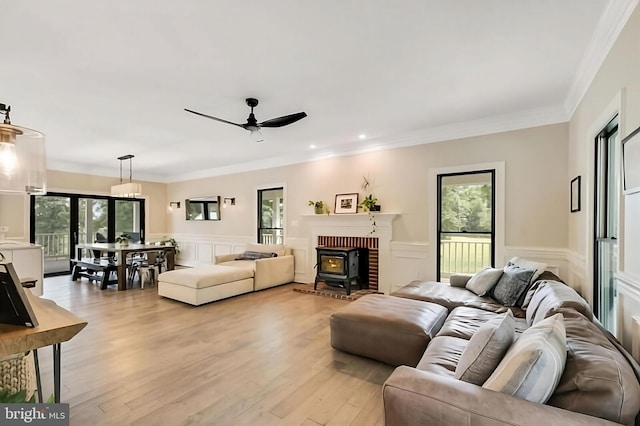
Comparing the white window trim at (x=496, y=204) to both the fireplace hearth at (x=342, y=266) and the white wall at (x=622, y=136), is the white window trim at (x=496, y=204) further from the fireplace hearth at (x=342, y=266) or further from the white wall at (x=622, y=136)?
the fireplace hearth at (x=342, y=266)

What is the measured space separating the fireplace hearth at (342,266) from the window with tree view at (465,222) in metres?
1.38

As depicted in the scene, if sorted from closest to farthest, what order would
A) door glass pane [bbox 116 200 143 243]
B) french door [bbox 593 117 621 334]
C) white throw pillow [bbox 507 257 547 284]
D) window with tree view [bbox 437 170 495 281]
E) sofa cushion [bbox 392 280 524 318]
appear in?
french door [bbox 593 117 621 334] < sofa cushion [bbox 392 280 524 318] < white throw pillow [bbox 507 257 547 284] < window with tree view [bbox 437 170 495 281] < door glass pane [bbox 116 200 143 243]

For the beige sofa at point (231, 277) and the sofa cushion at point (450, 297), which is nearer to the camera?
the sofa cushion at point (450, 297)

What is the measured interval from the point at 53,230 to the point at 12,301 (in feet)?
25.4

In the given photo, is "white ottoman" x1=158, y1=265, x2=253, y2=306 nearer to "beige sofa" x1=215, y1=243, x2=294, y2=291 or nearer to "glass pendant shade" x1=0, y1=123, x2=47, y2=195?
"beige sofa" x1=215, y1=243, x2=294, y2=291

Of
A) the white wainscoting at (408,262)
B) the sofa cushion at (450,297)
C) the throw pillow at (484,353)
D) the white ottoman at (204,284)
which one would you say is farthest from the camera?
the white wainscoting at (408,262)

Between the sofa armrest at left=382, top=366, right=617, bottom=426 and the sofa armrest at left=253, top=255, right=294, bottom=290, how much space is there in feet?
14.5

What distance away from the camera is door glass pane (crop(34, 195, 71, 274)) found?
697cm

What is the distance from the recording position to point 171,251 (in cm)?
676

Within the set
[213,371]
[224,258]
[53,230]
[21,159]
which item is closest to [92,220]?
[53,230]

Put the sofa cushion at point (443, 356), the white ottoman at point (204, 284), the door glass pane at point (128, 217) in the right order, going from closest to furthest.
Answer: the sofa cushion at point (443, 356) → the white ottoman at point (204, 284) → the door glass pane at point (128, 217)

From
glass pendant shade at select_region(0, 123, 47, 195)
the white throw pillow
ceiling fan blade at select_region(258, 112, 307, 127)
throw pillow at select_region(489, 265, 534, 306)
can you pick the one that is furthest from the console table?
the white throw pillow

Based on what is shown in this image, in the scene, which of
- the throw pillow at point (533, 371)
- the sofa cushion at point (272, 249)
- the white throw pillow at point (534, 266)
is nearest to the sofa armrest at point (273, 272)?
the sofa cushion at point (272, 249)

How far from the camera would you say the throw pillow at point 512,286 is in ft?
10.6
